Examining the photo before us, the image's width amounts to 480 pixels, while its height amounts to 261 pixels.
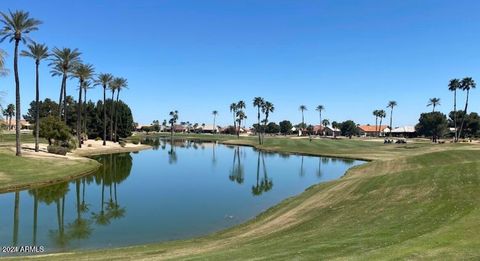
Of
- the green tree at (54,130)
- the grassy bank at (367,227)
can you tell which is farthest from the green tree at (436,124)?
the grassy bank at (367,227)

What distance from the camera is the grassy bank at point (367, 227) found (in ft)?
43.4

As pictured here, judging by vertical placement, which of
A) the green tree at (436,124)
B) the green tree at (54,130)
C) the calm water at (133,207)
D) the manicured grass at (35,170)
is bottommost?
the calm water at (133,207)

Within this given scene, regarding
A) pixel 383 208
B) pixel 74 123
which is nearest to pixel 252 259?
pixel 383 208

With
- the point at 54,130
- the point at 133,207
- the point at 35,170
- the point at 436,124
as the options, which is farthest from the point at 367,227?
the point at 436,124

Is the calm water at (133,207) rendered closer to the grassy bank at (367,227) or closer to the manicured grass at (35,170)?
the manicured grass at (35,170)

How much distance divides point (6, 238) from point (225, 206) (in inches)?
658

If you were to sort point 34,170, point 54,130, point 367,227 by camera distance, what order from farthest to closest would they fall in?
point 54,130 < point 34,170 < point 367,227

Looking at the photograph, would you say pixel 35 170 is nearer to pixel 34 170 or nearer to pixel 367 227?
pixel 34 170

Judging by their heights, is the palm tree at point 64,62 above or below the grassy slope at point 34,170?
above

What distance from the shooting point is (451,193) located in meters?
22.4

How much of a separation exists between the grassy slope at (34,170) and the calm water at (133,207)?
2.06 metres

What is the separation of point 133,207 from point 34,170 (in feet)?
70.2

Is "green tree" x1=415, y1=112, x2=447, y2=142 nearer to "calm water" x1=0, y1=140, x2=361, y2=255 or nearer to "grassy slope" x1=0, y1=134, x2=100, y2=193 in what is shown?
"calm water" x1=0, y1=140, x2=361, y2=255

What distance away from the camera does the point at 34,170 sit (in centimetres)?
5025
